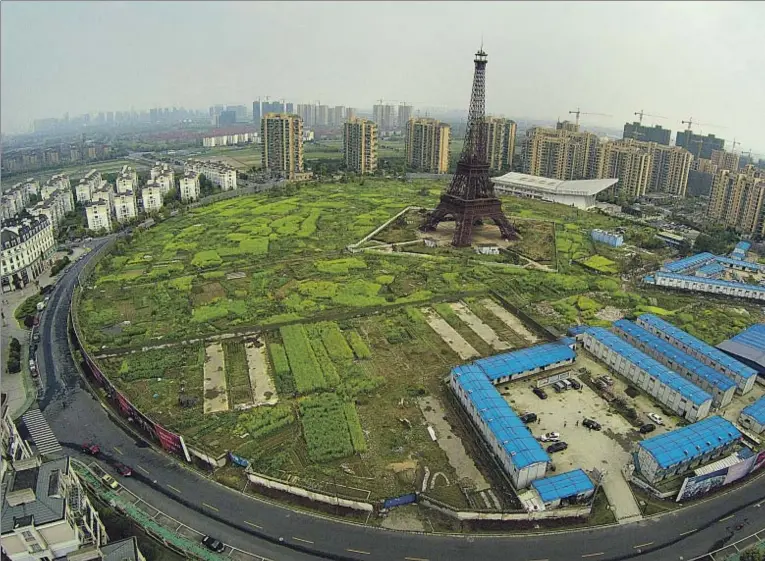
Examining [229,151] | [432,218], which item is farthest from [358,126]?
[229,151]

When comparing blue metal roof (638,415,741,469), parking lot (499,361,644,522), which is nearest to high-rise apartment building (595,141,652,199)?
parking lot (499,361,644,522)

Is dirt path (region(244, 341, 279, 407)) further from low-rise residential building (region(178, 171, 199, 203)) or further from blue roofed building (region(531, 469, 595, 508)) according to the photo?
low-rise residential building (region(178, 171, 199, 203))

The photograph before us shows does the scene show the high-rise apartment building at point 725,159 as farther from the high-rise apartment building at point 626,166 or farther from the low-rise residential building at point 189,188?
the low-rise residential building at point 189,188

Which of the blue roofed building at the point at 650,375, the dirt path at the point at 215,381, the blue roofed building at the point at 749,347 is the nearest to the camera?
the blue roofed building at the point at 650,375

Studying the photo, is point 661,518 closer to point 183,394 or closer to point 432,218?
point 183,394

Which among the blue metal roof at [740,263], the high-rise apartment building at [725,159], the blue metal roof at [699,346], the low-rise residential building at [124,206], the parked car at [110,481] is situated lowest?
the parked car at [110,481]

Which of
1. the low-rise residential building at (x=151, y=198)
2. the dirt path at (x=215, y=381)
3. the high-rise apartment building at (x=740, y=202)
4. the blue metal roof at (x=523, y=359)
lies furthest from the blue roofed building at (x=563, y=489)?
the low-rise residential building at (x=151, y=198)
